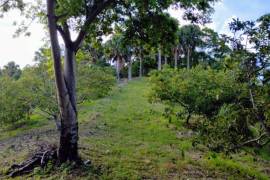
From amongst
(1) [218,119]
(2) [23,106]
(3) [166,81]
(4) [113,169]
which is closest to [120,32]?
(4) [113,169]

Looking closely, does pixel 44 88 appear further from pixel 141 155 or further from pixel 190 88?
pixel 141 155

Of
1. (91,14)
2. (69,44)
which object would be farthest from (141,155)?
(91,14)

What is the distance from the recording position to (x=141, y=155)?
13648mm

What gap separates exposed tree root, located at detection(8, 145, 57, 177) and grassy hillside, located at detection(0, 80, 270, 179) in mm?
303

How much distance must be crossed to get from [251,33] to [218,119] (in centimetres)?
233

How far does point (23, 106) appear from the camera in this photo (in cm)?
2234

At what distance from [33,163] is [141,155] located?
4.12 meters

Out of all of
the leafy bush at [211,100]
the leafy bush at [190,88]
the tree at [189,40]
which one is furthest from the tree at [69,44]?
the tree at [189,40]

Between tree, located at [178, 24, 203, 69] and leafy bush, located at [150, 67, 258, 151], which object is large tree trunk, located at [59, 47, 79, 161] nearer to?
leafy bush, located at [150, 67, 258, 151]

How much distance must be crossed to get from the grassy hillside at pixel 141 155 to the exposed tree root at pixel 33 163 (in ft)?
0.99

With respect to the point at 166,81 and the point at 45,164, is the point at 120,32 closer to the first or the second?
the point at 45,164

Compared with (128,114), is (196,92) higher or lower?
higher

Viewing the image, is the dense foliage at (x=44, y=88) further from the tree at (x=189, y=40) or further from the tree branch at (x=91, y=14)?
the tree at (x=189, y=40)

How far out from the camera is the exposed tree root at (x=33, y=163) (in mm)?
10867
